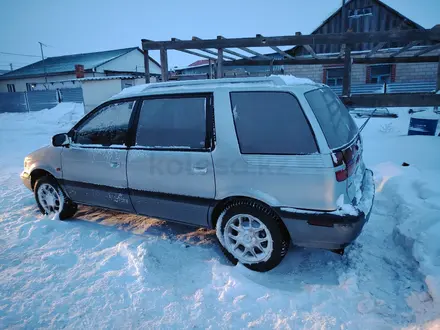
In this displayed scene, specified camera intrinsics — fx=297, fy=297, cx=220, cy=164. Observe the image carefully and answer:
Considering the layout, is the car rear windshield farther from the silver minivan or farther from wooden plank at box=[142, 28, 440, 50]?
wooden plank at box=[142, 28, 440, 50]

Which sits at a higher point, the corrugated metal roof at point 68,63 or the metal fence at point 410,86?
the corrugated metal roof at point 68,63

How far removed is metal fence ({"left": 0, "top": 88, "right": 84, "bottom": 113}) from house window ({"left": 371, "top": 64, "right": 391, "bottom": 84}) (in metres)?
19.4

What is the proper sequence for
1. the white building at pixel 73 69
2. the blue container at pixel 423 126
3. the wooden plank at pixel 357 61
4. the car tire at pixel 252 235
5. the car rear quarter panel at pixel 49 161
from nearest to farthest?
1. the car tire at pixel 252 235
2. the car rear quarter panel at pixel 49 161
3. the blue container at pixel 423 126
4. the wooden plank at pixel 357 61
5. the white building at pixel 73 69

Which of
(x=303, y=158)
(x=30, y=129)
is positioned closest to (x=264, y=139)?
(x=303, y=158)

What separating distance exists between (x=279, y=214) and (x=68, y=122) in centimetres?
1823

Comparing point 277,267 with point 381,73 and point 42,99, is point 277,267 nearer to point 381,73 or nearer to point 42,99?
point 381,73

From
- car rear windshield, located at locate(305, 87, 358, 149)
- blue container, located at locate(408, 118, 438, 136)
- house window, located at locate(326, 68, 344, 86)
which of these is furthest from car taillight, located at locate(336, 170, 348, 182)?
house window, located at locate(326, 68, 344, 86)

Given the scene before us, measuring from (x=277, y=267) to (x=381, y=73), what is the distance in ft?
59.4

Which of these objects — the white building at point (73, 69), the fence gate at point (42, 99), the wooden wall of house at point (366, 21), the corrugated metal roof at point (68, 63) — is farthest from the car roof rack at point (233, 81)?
the corrugated metal roof at point (68, 63)

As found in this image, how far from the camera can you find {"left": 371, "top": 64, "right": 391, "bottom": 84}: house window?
17.3 m

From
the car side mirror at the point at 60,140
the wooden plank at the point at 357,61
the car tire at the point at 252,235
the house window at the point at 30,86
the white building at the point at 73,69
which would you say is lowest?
the car tire at the point at 252,235

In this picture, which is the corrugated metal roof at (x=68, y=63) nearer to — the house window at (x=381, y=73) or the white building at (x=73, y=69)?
the white building at (x=73, y=69)

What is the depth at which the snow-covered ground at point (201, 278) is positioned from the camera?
7.80ft

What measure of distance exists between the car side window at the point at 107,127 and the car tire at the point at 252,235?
1.58m
